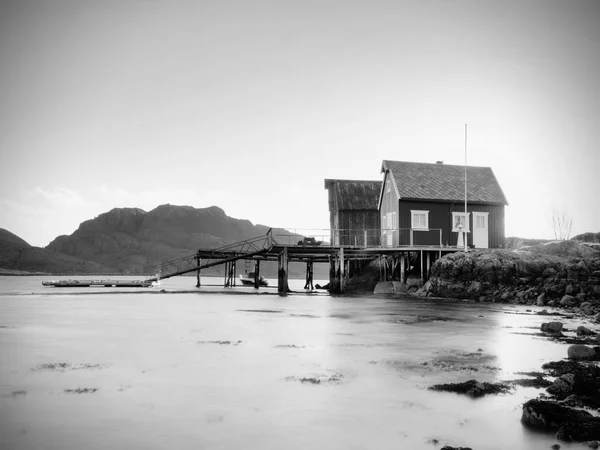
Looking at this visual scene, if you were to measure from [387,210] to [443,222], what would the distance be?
17.1 feet

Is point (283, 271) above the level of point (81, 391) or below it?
above

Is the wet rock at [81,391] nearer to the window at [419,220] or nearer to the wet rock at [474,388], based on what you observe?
the wet rock at [474,388]

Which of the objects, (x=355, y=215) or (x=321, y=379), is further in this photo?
(x=355, y=215)

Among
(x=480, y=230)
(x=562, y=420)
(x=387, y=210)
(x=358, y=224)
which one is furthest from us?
(x=358, y=224)

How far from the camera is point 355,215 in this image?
2119 inches

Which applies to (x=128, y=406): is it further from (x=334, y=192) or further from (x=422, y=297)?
(x=334, y=192)

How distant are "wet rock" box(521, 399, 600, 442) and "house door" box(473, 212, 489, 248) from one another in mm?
37018

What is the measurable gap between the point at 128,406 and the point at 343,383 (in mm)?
4350

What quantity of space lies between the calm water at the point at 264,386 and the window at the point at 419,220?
2192cm

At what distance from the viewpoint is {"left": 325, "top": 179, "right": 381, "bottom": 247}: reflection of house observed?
53219mm

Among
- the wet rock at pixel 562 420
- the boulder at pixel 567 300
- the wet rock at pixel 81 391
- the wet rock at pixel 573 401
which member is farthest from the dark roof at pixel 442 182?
the wet rock at pixel 562 420

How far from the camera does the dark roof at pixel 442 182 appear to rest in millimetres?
43781

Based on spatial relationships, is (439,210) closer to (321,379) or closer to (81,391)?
(321,379)

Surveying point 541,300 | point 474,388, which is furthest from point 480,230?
point 474,388
